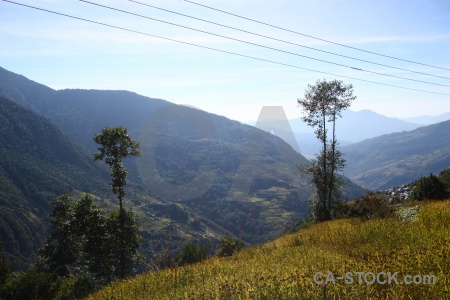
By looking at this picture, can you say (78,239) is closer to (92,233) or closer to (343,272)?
(92,233)

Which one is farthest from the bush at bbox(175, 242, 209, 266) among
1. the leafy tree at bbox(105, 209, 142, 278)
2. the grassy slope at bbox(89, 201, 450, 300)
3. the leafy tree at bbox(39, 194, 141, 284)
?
the grassy slope at bbox(89, 201, 450, 300)

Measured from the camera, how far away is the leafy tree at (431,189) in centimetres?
2673

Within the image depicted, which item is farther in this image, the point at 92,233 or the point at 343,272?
the point at 92,233

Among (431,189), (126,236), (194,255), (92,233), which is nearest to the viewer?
(431,189)

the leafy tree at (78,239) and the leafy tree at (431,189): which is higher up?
the leafy tree at (431,189)

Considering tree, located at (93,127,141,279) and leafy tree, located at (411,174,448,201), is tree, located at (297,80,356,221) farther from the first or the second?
tree, located at (93,127,141,279)

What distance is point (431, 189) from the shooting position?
27703 millimetres

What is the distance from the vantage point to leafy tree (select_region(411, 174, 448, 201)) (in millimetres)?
26734

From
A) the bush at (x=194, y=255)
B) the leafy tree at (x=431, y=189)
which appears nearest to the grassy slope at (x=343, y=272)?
the bush at (x=194, y=255)

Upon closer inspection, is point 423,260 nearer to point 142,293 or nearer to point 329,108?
point 142,293

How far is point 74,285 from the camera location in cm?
3519

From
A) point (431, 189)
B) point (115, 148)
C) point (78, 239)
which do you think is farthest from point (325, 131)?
point (78, 239)

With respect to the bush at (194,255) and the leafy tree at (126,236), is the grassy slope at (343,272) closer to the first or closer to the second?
the bush at (194,255)

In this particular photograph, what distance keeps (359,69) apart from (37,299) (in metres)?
32.2
